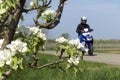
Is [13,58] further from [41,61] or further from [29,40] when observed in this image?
[41,61]

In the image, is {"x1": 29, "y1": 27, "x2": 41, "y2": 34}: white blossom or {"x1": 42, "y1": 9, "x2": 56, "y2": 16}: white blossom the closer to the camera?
{"x1": 29, "y1": 27, "x2": 41, "y2": 34}: white blossom

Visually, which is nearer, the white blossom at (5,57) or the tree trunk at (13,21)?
the white blossom at (5,57)

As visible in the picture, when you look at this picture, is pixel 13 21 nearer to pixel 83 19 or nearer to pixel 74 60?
pixel 74 60

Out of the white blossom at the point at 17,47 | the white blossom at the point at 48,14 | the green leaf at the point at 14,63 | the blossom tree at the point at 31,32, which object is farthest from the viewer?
the white blossom at the point at 48,14

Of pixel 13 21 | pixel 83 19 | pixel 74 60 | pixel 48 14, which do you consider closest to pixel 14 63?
pixel 13 21

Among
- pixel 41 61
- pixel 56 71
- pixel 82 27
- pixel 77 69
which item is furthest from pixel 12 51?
pixel 82 27

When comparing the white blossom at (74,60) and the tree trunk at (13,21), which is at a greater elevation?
the tree trunk at (13,21)

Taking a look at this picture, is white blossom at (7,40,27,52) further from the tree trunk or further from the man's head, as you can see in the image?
the man's head

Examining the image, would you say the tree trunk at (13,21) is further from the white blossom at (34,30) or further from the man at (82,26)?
the man at (82,26)

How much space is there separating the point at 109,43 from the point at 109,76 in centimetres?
4338

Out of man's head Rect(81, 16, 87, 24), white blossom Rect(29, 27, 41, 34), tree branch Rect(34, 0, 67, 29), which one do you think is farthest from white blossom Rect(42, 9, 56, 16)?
man's head Rect(81, 16, 87, 24)

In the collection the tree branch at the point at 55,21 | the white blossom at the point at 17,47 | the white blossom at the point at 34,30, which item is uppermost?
the tree branch at the point at 55,21

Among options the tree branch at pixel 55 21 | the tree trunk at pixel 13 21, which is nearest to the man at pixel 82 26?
the tree branch at pixel 55 21

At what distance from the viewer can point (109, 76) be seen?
404 inches
